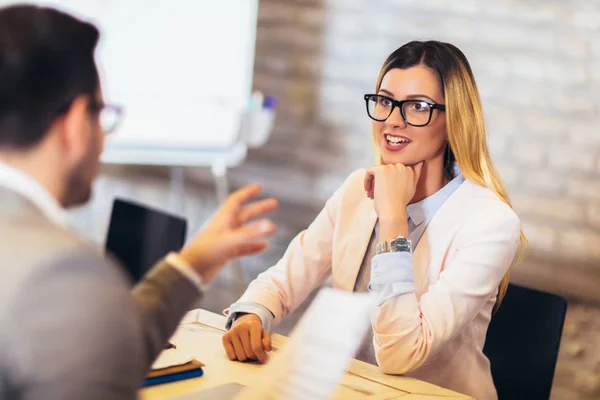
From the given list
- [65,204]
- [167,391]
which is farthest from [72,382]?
[167,391]

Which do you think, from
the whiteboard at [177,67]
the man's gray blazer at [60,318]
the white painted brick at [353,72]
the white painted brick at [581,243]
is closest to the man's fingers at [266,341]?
the man's gray blazer at [60,318]

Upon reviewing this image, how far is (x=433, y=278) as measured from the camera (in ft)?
5.61

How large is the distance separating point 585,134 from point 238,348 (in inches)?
66.9

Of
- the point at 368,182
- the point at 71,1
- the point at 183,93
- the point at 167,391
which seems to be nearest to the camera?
the point at 167,391

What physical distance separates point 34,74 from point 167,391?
2.28ft

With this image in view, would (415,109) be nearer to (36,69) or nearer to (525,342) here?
(525,342)

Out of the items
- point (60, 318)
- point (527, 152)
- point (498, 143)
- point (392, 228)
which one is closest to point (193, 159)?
point (498, 143)

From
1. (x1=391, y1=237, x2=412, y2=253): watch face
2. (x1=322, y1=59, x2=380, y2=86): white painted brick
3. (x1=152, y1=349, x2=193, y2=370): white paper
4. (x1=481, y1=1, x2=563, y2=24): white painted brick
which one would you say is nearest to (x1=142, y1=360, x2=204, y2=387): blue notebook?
(x1=152, y1=349, x2=193, y2=370): white paper

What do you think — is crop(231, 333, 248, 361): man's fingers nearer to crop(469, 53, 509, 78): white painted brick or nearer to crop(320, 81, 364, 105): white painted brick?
crop(469, 53, 509, 78): white painted brick

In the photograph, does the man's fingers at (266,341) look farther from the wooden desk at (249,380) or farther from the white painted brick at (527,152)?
the white painted brick at (527,152)

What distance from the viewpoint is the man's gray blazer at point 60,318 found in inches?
26.8

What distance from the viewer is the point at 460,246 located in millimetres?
1675

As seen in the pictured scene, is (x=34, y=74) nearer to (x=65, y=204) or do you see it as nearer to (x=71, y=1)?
(x=65, y=204)

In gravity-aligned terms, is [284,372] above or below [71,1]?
below
